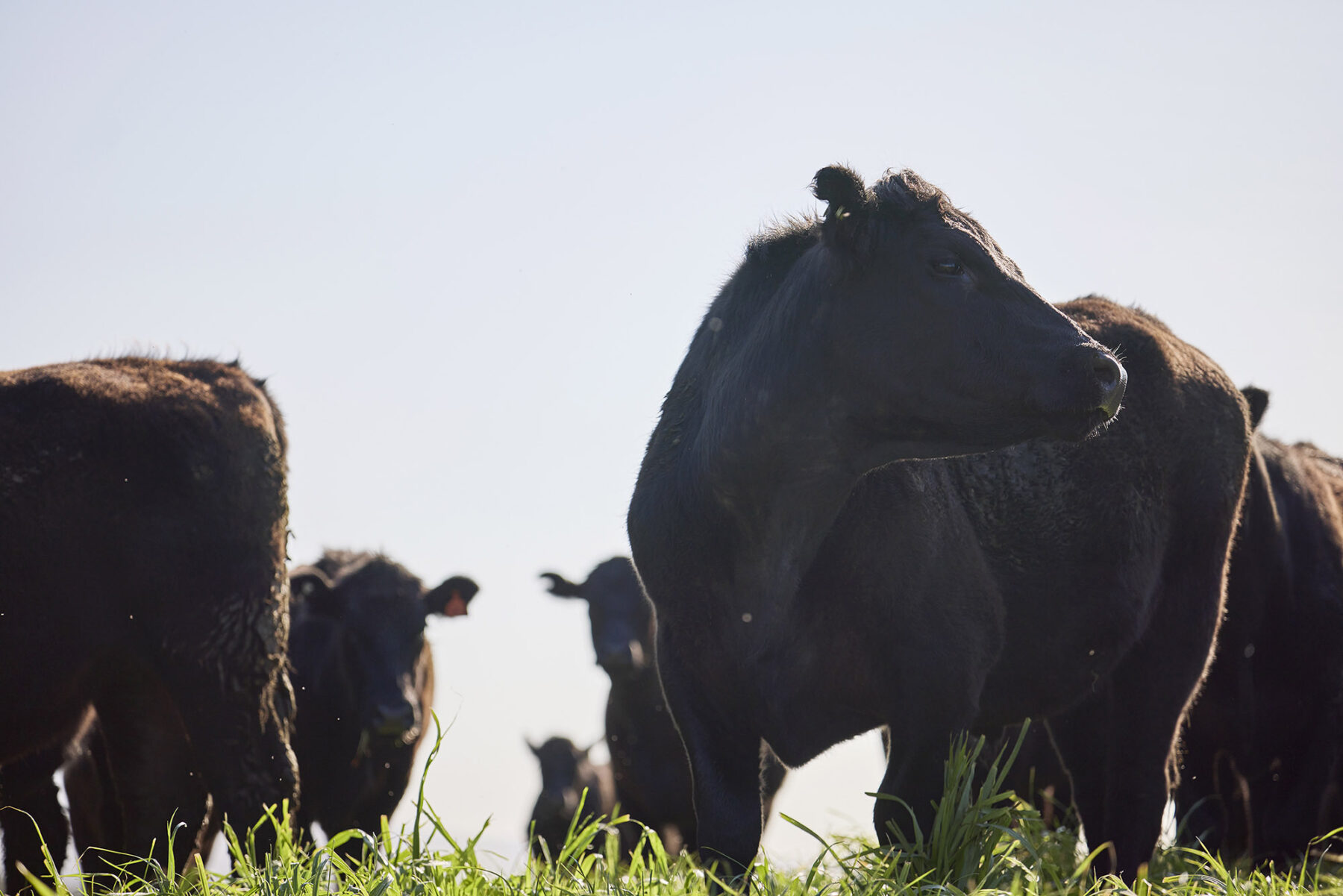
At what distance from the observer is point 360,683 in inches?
340

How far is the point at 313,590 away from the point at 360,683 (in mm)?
724

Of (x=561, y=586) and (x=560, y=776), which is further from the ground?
(x=561, y=586)

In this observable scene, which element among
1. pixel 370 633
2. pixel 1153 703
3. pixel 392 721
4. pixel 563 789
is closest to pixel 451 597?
pixel 370 633

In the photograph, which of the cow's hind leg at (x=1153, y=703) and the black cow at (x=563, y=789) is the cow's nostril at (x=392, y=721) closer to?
the black cow at (x=563, y=789)

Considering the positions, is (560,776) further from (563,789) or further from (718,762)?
(718,762)

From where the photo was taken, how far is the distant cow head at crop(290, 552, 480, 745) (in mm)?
8406

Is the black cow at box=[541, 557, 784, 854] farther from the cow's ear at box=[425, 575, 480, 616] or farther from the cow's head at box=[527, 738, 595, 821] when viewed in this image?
the cow's head at box=[527, 738, 595, 821]

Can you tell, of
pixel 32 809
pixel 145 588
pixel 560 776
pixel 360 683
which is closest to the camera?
pixel 145 588

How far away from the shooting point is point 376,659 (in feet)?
28.2

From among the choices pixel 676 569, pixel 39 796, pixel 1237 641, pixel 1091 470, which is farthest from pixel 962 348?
pixel 39 796

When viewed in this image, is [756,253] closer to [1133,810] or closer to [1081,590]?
[1081,590]

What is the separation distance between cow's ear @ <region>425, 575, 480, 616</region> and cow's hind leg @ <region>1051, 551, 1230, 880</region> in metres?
4.89

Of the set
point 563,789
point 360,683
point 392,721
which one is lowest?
point 563,789

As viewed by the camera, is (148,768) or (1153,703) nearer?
(1153,703)
